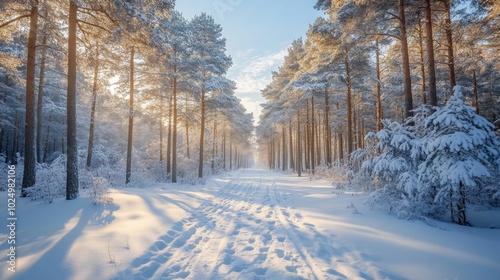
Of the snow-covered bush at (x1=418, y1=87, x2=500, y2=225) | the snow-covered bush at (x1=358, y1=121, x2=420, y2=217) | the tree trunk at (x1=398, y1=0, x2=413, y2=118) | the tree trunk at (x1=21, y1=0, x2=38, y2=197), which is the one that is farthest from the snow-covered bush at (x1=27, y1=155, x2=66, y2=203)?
the tree trunk at (x1=398, y1=0, x2=413, y2=118)

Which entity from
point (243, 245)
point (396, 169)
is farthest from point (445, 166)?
point (243, 245)

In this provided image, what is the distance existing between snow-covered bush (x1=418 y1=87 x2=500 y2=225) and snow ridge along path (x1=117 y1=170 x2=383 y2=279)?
11.0ft

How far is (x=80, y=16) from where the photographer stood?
365 inches

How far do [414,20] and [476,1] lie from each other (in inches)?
87.8

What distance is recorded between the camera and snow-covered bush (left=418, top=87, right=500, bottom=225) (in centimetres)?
512

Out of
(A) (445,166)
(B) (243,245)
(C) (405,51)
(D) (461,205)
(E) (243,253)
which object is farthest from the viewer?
(C) (405,51)

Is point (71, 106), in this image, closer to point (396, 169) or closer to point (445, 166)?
point (396, 169)

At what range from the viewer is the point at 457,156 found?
5.45 meters

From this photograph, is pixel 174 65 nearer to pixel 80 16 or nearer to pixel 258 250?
pixel 80 16

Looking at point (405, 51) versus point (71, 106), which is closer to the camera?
point (71, 106)

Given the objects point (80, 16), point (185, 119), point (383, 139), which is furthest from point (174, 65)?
point (383, 139)

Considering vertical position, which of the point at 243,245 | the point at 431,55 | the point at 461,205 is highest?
the point at 431,55

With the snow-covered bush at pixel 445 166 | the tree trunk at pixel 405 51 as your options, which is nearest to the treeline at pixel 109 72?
the tree trunk at pixel 405 51

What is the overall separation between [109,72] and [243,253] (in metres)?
14.9
